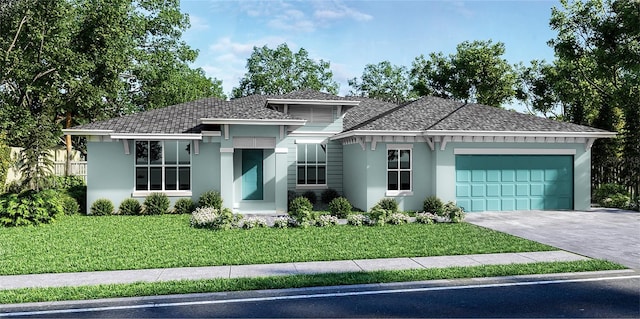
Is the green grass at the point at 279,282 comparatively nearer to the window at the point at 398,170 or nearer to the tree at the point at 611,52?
the window at the point at 398,170

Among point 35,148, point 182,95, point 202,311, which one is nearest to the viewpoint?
point 202,311

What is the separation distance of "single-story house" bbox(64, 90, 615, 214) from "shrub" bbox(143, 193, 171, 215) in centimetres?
55

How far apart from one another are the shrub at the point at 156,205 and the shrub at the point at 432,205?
10368 millimetres

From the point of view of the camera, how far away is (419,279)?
828 centimetres

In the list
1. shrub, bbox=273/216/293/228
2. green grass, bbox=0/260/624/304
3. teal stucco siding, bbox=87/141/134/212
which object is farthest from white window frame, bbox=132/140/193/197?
green grass, bbox=0/260/624/304

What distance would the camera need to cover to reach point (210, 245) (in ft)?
37.3

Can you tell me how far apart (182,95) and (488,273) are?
29.5 meters

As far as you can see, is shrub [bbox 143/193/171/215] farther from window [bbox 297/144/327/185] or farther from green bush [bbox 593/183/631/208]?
green bush [bbox 593/183/631/208]

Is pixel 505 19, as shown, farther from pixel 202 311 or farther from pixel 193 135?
pixel 202 311

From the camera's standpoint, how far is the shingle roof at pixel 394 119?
18016 millimetres

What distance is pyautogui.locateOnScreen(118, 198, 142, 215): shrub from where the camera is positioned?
57.8 feet

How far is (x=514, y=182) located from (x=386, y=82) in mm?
37419

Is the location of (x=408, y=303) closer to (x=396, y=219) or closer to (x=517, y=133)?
(x=396, y=219)

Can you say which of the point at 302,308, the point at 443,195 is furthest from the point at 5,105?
the point at 302,308
